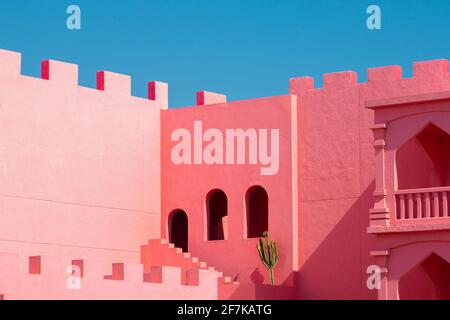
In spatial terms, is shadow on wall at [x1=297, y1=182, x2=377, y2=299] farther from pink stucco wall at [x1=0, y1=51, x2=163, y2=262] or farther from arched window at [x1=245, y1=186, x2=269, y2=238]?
pink stucco wall at [x1=0, y1=51, x2=163, y2=262]

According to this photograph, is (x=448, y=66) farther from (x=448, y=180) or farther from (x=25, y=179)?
(x=25, y=179)

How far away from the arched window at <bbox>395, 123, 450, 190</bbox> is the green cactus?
11.7 ft

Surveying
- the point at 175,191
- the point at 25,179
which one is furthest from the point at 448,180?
the point at 25,179

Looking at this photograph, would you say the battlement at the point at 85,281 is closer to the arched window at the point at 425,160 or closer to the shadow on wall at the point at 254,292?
the shadow on wall at the point at 254,292

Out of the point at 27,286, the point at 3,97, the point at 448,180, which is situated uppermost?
the point at 3,97

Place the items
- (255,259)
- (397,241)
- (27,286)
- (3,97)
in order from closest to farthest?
(27,286) → (397,241) → (3,97) → (255,259)

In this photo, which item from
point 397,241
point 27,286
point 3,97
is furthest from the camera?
point 3,97

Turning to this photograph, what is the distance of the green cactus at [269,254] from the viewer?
33.3 metres

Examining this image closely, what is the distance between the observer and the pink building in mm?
29406

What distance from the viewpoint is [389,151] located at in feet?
96.5

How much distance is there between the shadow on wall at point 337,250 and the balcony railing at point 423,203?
3028mm

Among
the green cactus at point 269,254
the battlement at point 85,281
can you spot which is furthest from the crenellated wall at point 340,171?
the battlement at point 85,281

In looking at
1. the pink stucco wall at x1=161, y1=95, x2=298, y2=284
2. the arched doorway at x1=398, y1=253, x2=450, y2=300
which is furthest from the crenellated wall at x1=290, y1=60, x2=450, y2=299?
the arched doorway at x1=398, y1=253, x2=450, y2=300

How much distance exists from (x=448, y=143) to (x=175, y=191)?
7.63 meters
